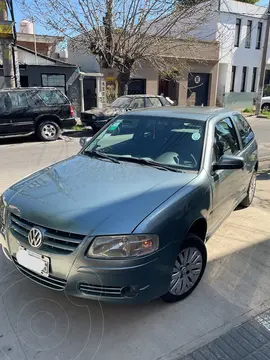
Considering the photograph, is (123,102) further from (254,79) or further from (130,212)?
(254,79)

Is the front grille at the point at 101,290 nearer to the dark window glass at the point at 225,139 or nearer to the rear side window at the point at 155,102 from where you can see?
the dark window glass at the point at 225,139

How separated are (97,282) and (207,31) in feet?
76.9

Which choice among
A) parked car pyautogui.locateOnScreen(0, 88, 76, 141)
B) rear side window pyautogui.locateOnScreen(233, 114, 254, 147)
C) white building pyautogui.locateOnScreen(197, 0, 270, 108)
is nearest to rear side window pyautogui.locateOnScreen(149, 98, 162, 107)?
parked car pyautogui.locateOnScreen(0, 88, 76, 141)

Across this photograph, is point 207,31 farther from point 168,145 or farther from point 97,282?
point 97,282

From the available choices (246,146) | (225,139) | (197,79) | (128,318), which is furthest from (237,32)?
(128,318)

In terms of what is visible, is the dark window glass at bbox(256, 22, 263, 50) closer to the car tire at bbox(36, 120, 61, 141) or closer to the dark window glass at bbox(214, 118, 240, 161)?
the car tire at bbox(36, 120, 61, 141)

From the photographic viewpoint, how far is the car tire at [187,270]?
269 centimetres

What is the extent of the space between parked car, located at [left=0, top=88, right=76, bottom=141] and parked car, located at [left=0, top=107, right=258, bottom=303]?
7838 mm

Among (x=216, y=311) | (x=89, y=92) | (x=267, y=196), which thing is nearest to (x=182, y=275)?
(x=216, y=311)

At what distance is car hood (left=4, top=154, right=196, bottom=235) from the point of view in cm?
231

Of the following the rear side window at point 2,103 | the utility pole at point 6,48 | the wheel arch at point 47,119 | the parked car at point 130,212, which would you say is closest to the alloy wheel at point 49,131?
the wheel arch at point 47,119

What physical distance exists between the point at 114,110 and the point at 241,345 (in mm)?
11048

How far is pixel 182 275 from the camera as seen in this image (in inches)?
109

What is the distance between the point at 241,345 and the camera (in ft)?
7.80
